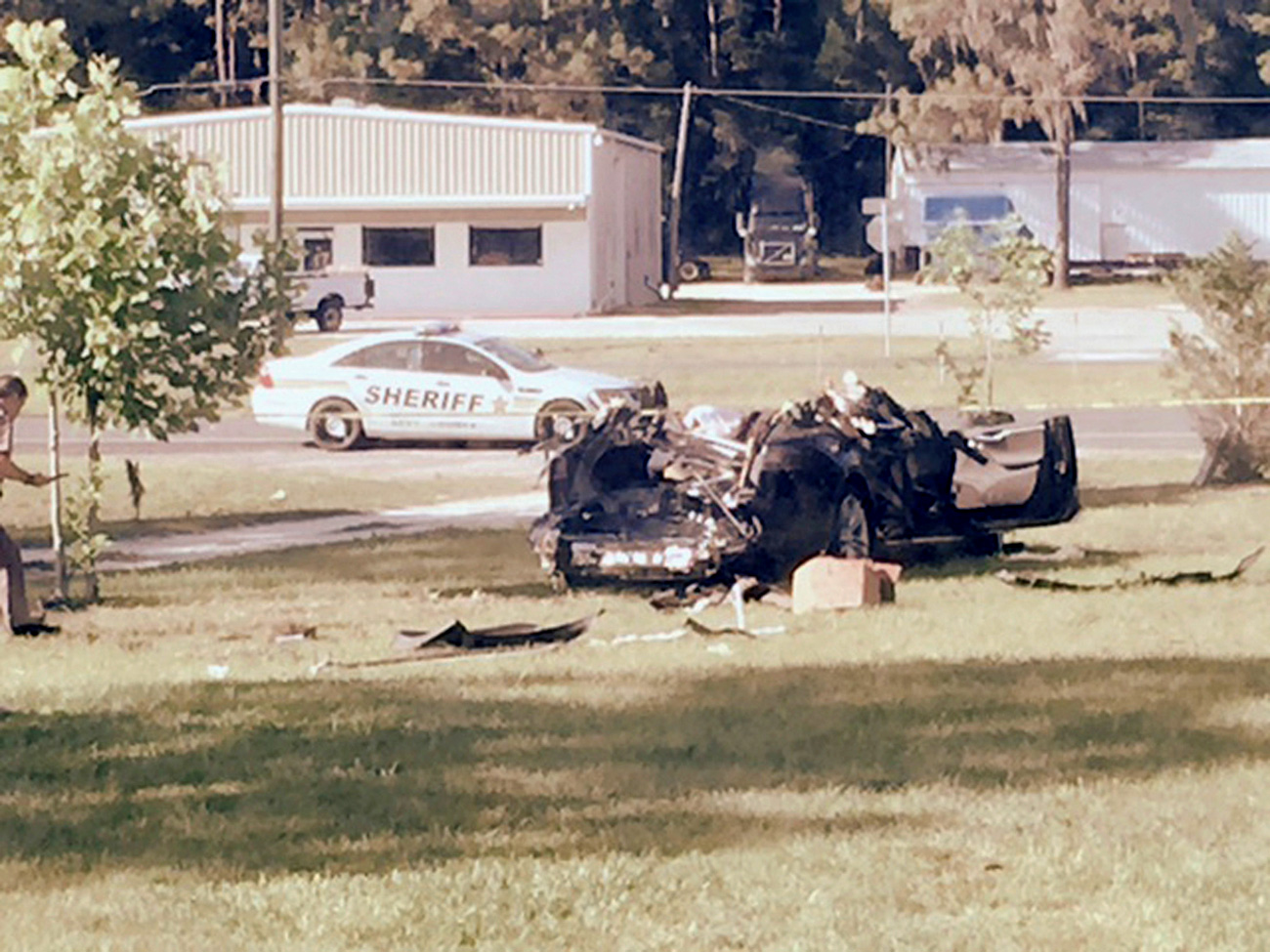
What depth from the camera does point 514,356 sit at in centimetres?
3166

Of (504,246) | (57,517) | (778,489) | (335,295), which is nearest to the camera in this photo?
(778,489)

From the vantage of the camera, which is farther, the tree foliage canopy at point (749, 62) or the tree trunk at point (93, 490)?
the tree foliage canopy at point (749, 62)

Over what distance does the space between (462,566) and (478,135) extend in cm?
4398

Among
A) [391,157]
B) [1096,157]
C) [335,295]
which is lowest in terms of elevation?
[335,295]

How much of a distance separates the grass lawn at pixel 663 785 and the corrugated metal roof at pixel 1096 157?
63.9 metres

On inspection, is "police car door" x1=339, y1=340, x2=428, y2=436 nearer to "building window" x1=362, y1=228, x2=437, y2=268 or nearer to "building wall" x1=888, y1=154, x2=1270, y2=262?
"building window" x1=362, y1=228, x2=437, y2=268

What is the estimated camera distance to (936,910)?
7523 mm

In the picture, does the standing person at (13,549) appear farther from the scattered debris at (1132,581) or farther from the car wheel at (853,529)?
the scattered debris at (1132,581)

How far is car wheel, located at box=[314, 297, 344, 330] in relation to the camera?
56875 millimetres

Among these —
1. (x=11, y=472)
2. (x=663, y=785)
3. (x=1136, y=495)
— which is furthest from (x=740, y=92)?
(x=663, y=785)

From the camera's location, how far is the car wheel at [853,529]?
57.2 ft

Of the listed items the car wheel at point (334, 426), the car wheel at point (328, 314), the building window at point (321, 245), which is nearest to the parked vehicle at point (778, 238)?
the building window at point (321, 245)

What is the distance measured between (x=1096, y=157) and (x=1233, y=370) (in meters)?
56.4

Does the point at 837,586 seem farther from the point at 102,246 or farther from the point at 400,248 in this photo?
the point at 400,248
